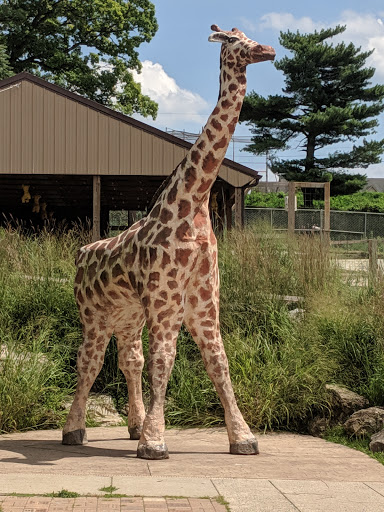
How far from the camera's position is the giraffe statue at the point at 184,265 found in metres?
6.21

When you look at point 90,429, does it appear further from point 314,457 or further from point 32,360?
point 314,457

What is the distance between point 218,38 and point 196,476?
11.4 feet

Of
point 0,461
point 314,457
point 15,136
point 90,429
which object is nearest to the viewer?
point 0,461

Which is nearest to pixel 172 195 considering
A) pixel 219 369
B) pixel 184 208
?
pixel 184 208

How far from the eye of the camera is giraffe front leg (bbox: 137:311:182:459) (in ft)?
20.3

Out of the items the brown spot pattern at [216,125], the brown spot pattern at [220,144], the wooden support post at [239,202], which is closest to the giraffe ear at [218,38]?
the brown spot pattern at [216,125]

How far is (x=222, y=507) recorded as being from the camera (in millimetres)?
4594

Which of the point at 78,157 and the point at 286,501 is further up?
the point at 78,157

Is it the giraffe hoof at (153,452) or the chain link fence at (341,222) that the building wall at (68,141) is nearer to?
the giraffe hoof at (153,452)

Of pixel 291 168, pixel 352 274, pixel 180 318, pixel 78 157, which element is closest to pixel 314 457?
pixel 180 318

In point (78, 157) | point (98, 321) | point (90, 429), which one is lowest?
point (90, 429)

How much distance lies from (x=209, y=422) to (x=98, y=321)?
1.98 meters

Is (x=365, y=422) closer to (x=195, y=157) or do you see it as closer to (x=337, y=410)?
(x=337, y=410)

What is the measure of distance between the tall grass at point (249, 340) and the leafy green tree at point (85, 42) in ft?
70.9
